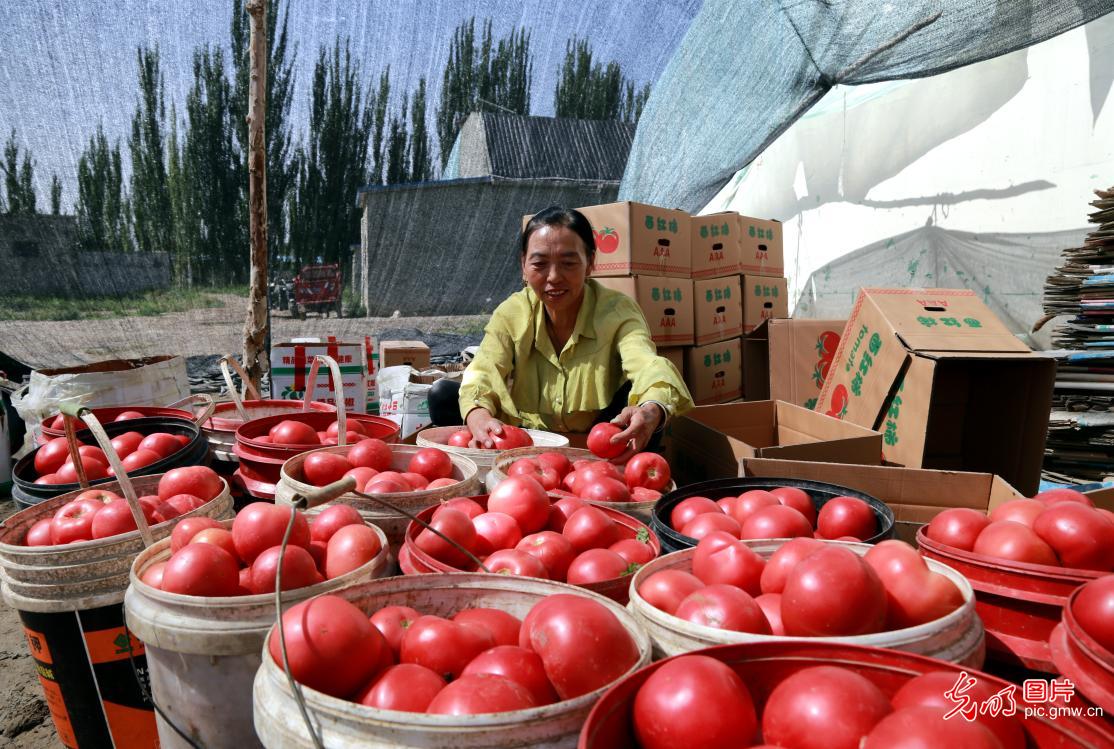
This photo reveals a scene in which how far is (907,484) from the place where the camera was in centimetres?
242

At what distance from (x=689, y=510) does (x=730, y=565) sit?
54 centimetres

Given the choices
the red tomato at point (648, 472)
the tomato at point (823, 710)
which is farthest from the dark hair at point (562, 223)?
the tomato at point (823, 710)

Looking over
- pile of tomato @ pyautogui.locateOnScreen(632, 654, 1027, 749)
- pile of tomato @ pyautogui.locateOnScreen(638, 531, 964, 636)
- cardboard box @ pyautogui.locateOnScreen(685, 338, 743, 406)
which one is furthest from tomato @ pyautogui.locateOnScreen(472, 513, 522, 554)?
cardboard box @ pyautogui.locateOnScreen(685, 338, 743, 406)

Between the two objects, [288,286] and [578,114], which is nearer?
[288,286]

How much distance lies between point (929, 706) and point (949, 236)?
7.00 metres

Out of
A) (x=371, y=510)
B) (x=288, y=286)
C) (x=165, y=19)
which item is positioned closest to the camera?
(x=371, y=510)

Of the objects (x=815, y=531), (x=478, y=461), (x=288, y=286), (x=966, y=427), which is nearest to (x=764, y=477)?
(x=815, y=531)

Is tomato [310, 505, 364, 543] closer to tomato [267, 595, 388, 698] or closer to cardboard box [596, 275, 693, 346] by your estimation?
tomato [267, 595, 388, 698]

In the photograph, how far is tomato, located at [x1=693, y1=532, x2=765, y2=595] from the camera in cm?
148

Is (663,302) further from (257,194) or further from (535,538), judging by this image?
(535,538)

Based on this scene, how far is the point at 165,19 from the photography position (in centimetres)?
737

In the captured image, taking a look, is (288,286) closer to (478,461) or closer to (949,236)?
(478,461)

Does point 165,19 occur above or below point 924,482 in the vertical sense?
above

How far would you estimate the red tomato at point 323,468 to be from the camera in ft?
7.36
